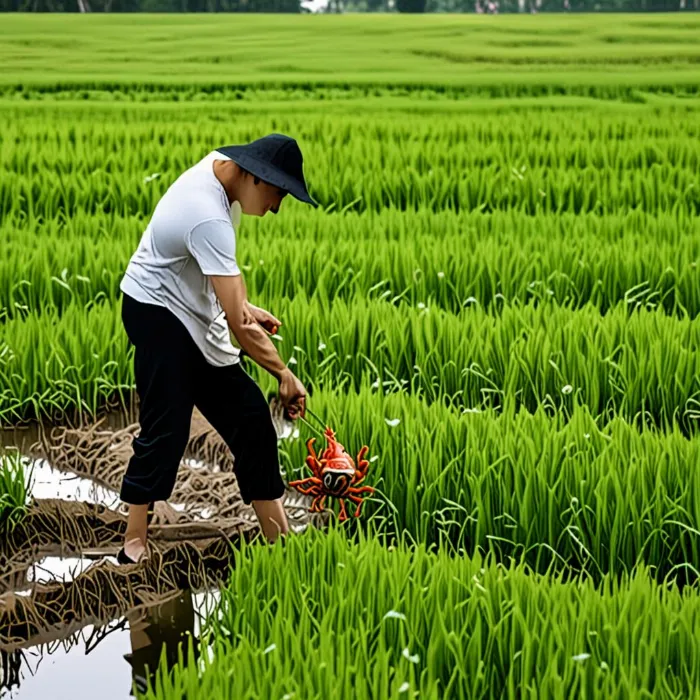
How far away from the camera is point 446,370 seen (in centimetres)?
416

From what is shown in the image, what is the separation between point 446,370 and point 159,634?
1.76 meters

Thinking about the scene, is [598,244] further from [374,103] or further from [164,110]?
[374,103]

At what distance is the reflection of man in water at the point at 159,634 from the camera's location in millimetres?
2537

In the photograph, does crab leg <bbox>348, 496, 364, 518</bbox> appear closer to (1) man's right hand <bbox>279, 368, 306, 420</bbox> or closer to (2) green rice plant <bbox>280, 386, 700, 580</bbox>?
(2) green rice plant <bbox>280, 386, 700, 580</bbox>

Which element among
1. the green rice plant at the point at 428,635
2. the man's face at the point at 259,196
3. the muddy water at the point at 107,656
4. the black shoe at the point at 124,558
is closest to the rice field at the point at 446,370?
the green rice plant at the point at 428,635

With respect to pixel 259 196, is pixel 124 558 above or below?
below

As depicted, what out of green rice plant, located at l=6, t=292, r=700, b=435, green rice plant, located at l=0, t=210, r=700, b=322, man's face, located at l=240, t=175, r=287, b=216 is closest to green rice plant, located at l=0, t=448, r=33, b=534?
green rice plant, located at l=6, t=292, r=700, b=435

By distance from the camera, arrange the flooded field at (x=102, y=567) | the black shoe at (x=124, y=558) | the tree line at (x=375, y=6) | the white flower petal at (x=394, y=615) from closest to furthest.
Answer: the white flower petal at (x=394, y=615)
the flooded field at (x=102, y=567)
the black shoe at (x=124, y=558)
the tree line at (x=375, y=6)

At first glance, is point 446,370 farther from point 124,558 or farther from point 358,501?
point 124,558

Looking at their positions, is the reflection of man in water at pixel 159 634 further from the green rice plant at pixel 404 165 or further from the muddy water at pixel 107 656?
the green rice plant at pixel 404 165

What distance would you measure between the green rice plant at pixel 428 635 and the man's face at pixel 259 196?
0.81m

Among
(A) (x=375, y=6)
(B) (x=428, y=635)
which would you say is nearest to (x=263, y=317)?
(B) (x=428, y=635)

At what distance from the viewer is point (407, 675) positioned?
2.14 m

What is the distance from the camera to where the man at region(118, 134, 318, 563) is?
2729 millimetres
